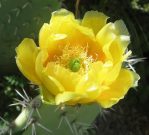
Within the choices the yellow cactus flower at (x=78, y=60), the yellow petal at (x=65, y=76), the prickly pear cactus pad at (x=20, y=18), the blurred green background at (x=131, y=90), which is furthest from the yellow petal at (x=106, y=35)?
the blurred green background at (x=131, y=90)

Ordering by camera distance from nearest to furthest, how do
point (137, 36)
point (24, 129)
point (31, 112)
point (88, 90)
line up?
point (88, 90) → point (31, 112) → point (24, 129) → point (137, 36)

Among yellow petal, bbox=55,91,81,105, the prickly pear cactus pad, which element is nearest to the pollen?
yellow petal, bbox=55,91,81,105

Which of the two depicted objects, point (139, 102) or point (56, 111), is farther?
point (139, 102)

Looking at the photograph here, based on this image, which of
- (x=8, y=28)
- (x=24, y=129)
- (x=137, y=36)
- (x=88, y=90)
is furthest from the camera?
(x=137, y=36)

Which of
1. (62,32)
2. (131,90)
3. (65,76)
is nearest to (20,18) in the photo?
(62,32)

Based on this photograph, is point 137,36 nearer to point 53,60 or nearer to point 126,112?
point 126,112

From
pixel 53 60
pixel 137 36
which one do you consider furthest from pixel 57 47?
pixel 137 36

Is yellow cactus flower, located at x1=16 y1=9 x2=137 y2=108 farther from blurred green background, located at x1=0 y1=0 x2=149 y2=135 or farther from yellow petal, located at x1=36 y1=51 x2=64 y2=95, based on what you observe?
blurred green background, located at x1=0 y1=0 x2=149 y2=135
